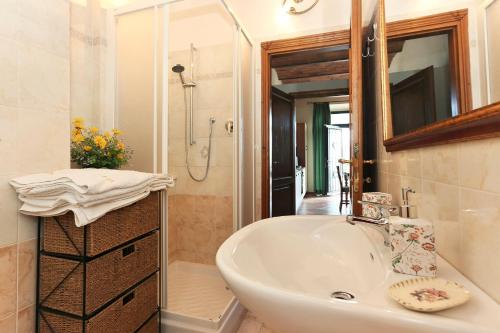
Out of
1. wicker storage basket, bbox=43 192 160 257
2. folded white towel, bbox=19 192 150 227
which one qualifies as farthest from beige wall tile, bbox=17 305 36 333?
folded white towel, bbox=19 192 150 227

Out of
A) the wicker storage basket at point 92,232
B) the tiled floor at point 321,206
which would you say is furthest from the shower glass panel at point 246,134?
the tiled floor at point 321,206

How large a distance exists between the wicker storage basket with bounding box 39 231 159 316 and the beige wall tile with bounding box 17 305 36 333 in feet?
0.16

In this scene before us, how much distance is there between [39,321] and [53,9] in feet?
4.10

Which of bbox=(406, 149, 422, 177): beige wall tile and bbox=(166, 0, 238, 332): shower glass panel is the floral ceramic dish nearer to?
bbox=(406, 149, 422, 177): beige wall tile

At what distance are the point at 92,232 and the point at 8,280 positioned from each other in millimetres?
349

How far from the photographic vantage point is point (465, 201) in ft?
1.65

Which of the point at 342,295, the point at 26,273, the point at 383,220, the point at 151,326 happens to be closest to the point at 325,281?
the point at 342,295

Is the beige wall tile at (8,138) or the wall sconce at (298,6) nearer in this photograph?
the beige wall tile at (8,138)

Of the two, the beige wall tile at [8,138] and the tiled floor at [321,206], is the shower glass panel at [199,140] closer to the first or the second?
the beige wall tile at [8,138]

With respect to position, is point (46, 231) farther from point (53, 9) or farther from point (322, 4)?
point (322, 4)

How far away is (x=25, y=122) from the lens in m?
0.92

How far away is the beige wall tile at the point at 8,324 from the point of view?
84cm

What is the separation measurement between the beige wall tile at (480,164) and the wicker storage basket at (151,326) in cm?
131

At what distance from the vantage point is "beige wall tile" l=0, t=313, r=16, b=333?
0.84m
